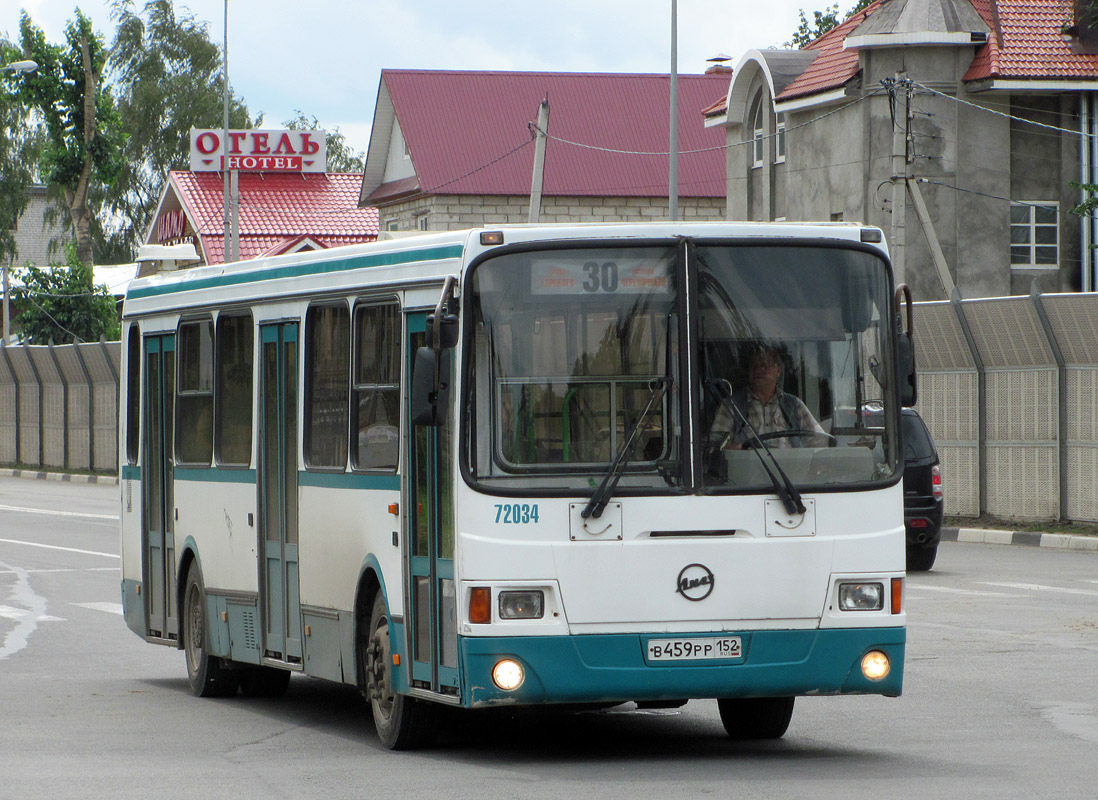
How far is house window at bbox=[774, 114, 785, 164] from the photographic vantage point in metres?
43.5

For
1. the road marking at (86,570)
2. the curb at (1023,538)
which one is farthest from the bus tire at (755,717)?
the curb at (1023,538)

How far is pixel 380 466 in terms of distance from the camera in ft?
31.1

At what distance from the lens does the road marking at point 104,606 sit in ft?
58.1

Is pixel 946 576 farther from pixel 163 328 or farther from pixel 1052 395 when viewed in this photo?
pixel 163 328

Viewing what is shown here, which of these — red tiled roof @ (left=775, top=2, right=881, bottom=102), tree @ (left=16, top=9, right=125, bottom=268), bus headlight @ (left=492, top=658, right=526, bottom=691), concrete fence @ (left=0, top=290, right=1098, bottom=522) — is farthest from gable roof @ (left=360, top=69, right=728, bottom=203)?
bus headlight @ (left=492, top=658, right=526, bottom=691)

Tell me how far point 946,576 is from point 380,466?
11403 millimetres

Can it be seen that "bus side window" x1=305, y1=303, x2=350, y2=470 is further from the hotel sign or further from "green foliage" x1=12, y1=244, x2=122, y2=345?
the hotel sign

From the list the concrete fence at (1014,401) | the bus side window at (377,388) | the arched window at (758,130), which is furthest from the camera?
the arched window at (758,130)

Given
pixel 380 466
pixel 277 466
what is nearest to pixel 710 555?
pixel 380 466

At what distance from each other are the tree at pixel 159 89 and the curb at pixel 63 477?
95.8ft

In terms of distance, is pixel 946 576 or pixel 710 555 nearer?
pixel 710 555

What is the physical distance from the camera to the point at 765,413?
8750 mm

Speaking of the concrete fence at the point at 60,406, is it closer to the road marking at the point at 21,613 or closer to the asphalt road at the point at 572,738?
the road marking at the point at 21,613

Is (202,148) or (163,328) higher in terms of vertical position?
(202,148)
